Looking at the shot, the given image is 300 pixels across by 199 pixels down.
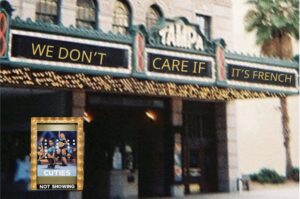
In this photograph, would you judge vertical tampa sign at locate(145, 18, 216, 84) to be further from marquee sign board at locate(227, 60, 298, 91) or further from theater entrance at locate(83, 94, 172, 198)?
theater entrance at locate(83, 94, 172, 198)

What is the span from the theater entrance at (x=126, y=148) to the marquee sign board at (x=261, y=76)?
18.1 feet

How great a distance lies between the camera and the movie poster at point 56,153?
1015 cm

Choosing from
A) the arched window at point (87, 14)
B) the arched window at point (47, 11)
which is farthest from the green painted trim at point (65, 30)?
the arched window at point (87, 14)

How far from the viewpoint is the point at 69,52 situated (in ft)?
49.5

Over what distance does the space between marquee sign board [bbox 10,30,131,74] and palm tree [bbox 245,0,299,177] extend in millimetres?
21510

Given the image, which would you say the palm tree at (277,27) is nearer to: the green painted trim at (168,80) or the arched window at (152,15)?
the arched window at (152,15)

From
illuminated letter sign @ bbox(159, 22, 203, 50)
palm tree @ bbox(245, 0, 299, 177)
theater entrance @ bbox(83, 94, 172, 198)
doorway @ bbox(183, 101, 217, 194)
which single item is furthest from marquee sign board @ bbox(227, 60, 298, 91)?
palm tree @ bbox(245, 0, 299, 177)

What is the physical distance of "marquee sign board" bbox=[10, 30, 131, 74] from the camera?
14227 mm

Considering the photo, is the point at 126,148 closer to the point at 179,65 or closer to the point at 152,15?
the point at 152,15

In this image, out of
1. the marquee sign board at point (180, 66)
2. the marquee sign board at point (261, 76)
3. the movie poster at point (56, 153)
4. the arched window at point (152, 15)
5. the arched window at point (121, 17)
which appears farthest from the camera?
the arched window at point (152, 15)

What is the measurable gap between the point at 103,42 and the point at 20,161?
8.65 meters

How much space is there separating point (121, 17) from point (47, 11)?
3.80m

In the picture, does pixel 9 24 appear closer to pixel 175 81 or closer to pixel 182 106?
pixel 175 81

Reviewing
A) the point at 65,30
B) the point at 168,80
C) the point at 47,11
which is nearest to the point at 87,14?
the point at 47,11
